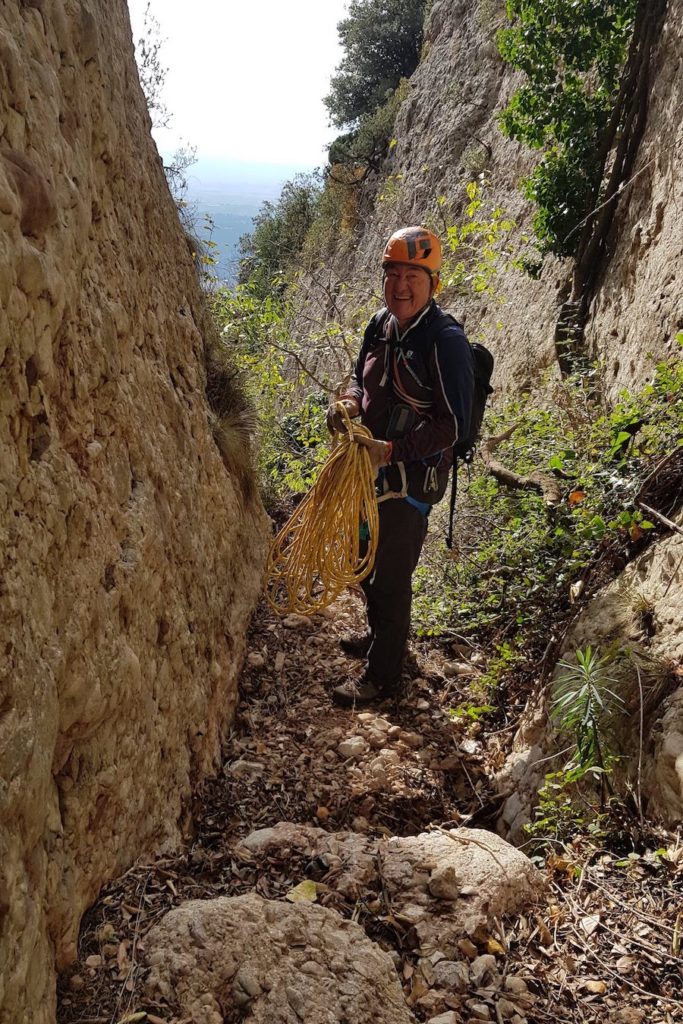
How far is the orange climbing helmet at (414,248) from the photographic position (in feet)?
10.2

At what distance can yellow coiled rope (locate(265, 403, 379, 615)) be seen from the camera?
10.0ft

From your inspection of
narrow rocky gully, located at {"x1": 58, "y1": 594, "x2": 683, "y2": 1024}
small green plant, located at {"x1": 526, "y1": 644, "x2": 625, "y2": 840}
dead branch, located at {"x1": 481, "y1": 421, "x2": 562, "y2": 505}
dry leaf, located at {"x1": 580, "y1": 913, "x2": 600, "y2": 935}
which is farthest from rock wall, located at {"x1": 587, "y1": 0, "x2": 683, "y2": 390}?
dry leaf, located at {"x1": 580, "y1": 913, "x2": 600, "y2": 935}

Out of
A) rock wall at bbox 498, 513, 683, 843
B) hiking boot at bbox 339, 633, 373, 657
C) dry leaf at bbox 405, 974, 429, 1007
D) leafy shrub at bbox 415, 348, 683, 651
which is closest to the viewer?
dry leaf at bbox 405, 974, 429, 1007

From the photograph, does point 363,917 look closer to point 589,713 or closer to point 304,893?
point 304,893

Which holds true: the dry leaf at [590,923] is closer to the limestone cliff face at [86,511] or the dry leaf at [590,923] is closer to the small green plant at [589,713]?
the small green plant at [589,713]

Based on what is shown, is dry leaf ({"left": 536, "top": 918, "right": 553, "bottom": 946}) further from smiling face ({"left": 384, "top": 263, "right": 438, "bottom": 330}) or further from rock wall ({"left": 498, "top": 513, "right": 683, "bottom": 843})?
smiling face ({"left": 384, "top": 263, "right": 438, "bottom": 330})

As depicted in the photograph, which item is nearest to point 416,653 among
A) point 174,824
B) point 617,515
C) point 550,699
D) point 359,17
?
point 550,699

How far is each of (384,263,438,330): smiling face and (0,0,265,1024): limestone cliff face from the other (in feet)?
3.29

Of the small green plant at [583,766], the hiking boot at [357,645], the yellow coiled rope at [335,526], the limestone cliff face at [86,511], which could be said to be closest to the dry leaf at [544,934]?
the small green plant at [583,766]

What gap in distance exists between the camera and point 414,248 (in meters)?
3.11

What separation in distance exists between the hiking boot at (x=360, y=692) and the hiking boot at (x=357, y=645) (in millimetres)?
305

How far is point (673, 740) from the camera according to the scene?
243cm

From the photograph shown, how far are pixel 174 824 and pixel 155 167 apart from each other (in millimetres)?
2842

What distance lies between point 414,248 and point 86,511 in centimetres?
195
